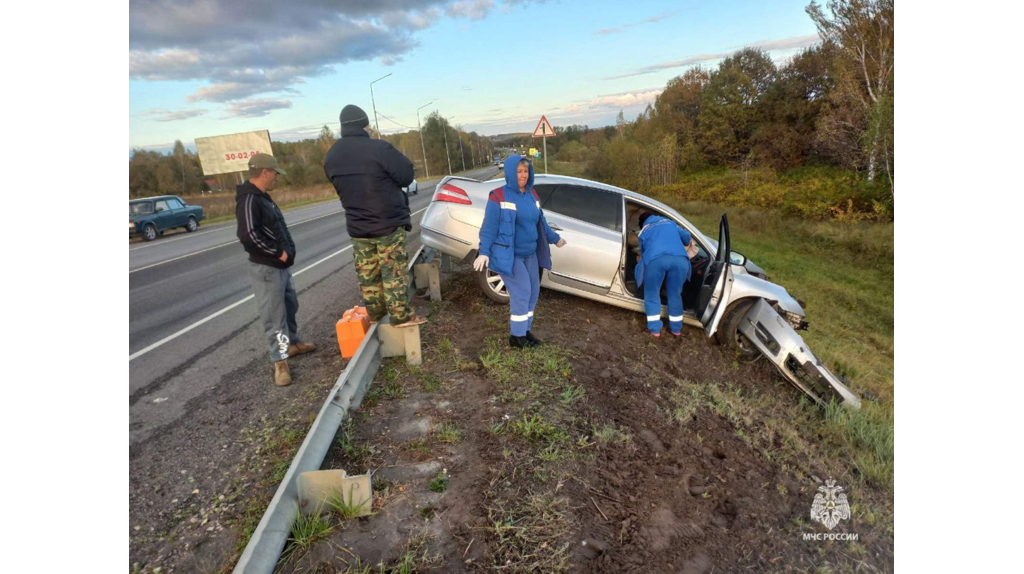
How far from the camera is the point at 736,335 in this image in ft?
18.8

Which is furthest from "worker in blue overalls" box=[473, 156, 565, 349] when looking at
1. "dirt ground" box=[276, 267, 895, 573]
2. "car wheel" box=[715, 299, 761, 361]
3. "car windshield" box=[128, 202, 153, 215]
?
"car windshield" box=[128, 202, 153, 215]

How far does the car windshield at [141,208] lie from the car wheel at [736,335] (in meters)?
19.8

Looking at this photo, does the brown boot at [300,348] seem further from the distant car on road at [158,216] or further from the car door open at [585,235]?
the distant car on road at [158,216]

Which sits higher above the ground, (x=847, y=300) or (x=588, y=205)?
(x=588, y=205)

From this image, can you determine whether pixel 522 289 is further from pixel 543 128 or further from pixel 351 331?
pixel 543 128

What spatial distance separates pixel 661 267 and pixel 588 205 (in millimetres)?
1174

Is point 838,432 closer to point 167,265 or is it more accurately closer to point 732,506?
point 732,506

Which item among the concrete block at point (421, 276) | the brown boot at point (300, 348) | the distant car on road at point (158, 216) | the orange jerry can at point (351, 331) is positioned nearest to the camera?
the orange jerry can at point (351, 331)

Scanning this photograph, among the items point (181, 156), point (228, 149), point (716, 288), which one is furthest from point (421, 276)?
point (181, 156)

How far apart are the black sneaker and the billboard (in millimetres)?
30516

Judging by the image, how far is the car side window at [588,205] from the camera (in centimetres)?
568

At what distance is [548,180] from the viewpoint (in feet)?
19.0

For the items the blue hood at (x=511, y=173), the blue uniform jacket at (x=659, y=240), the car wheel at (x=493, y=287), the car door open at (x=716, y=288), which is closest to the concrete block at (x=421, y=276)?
the car wheel at (x=493, y=287)

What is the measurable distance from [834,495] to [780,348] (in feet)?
6.98
